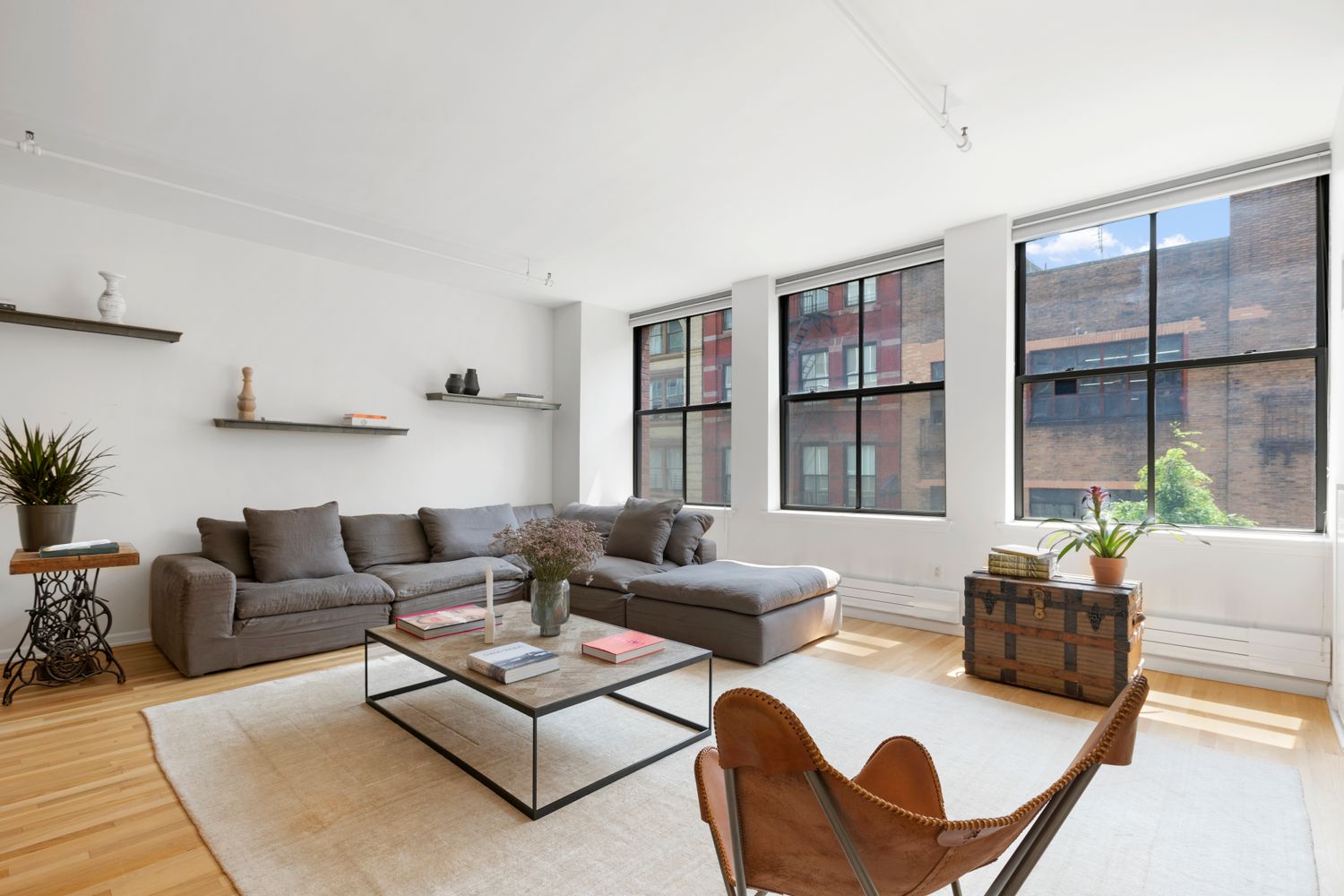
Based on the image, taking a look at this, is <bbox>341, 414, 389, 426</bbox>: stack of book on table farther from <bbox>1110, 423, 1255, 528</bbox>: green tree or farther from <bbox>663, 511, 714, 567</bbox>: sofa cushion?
<bbox>1110, 423, 1255, 528</bbox>: green tree

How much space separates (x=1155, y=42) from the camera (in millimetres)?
2551

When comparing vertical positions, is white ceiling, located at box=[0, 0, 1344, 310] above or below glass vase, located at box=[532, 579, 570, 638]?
above

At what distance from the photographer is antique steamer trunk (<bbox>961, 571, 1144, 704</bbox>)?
125 inches

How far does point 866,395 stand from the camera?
526 centimetres

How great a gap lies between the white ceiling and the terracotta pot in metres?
2.11

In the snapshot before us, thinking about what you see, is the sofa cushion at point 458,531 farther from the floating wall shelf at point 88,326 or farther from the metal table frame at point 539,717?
the floating wall shelf at point 88,326

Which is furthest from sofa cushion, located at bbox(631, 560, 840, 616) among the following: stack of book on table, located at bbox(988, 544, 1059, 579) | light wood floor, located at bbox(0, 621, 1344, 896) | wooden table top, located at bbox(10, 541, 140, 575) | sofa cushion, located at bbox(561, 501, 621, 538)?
wooden table top, located at bbox(10, 541, 140, 575)

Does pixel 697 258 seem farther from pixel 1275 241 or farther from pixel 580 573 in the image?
pixel 1275 241

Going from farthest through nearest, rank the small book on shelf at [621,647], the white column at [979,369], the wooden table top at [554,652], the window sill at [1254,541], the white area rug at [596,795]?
the white column at [979,369] < the window sill at [1254,541] < the small book on shelf at [621,647] < the wooden table top at [554,652] < the white area rug at [596,795]

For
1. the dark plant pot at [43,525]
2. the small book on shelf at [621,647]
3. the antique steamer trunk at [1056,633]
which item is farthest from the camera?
the dark plant pot at [43,525]

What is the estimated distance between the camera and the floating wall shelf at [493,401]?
566 cm

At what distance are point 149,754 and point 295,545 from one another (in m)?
1.74

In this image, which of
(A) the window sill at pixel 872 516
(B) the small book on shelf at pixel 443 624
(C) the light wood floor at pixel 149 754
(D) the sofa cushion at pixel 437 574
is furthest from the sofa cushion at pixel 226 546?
(A) the window sill at pixel 872 516

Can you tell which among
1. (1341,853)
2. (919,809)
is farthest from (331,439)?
(1341,853)
